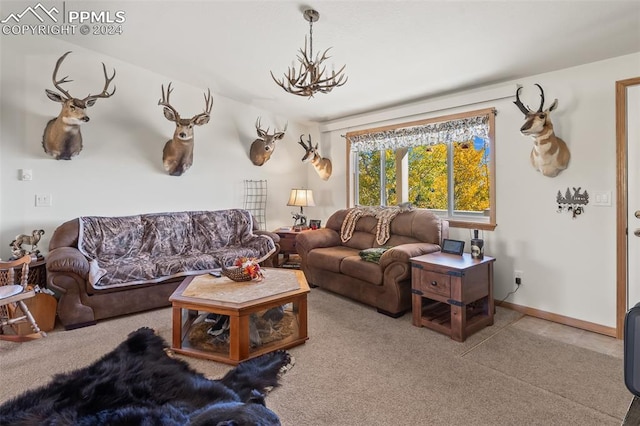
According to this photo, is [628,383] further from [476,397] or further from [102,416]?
[102,416]

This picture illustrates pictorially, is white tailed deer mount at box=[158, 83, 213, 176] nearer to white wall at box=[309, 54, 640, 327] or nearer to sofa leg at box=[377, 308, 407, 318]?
sofa leg at box=[377, 308, 407, 318]

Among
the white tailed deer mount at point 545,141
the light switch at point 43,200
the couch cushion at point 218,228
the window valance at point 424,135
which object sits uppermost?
the window valance at point 424,135

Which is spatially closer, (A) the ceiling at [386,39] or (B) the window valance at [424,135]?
(A) the ceiling at [386,39]

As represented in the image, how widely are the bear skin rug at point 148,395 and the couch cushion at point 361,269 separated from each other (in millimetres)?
1208

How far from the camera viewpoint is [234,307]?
7.25 ft

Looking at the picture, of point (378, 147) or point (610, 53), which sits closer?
point (610, 53)

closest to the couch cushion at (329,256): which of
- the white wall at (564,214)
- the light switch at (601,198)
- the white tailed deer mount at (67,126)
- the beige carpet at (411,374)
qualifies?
the beige carpet at (411,374)

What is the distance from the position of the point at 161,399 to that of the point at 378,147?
3.80 metres

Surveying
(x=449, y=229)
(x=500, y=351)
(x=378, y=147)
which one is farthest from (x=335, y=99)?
(x=500, y=351)

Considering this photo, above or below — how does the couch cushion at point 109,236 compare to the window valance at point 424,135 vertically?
below

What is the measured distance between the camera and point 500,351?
2424 mm

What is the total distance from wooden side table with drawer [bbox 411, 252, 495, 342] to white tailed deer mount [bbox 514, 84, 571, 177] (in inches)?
41.3

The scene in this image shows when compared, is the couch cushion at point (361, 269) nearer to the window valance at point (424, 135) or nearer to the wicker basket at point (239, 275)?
the wicker basket at point (239, 275)

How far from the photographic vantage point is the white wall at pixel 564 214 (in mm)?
2699
